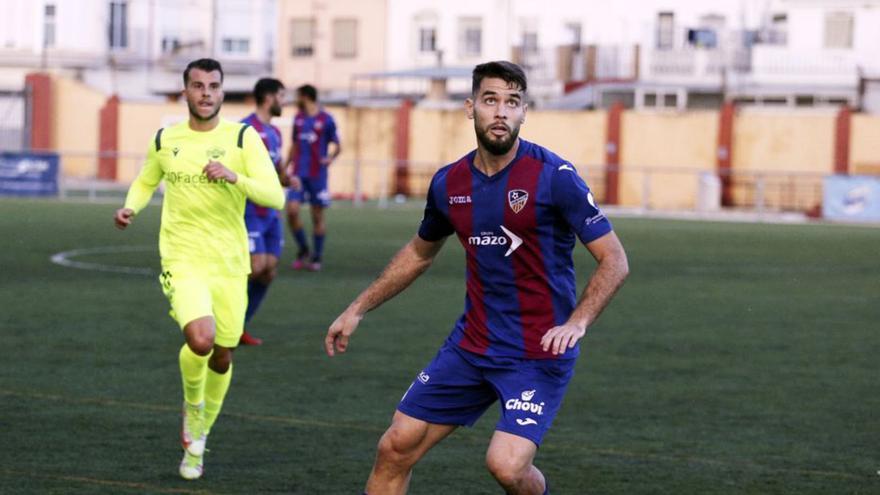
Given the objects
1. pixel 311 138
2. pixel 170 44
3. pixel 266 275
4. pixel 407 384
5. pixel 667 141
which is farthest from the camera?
pixel 170 44

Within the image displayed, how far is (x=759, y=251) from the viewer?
28641 millimetres

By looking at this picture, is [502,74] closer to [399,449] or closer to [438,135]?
[399,449]

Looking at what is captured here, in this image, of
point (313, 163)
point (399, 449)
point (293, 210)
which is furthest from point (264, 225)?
point (399, 449)

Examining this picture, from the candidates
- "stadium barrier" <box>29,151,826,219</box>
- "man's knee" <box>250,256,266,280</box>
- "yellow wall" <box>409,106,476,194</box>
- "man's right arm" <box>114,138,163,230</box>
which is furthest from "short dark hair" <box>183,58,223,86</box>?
"yellow wall" <box>409,106,476,194</box>

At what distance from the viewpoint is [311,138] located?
22.2m

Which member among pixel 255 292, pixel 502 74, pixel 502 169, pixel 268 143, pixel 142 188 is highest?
pixel 502 74

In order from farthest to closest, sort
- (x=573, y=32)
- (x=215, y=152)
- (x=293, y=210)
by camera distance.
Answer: (x=573, y=32)
(x=293, y=210)
(x=215, y=152)

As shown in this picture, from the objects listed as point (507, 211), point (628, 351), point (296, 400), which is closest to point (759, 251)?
point (628, 351)

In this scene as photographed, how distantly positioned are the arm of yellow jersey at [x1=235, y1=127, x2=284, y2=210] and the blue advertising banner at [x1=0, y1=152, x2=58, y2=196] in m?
33.1

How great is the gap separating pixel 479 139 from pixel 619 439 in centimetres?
404

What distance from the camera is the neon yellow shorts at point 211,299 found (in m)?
9.36

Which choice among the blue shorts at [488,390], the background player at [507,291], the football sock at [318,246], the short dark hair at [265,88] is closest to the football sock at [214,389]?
the background player at [507,291]

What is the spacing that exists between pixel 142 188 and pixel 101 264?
41.0 ft

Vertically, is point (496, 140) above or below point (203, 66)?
below
